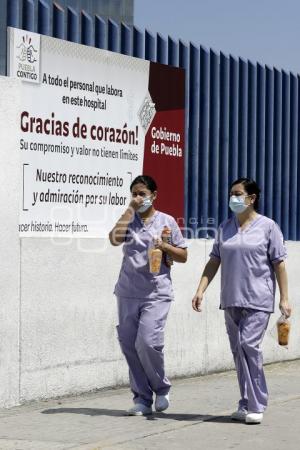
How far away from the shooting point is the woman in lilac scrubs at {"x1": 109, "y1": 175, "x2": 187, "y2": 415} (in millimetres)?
8969

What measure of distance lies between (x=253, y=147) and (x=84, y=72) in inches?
121

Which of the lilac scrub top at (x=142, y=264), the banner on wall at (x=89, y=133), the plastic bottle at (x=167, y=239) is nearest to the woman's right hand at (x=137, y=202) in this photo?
the lilac scrub top at (x=142, y=264)

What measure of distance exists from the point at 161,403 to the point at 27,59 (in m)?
2.97

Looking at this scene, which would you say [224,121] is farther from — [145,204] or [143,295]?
[143,295]

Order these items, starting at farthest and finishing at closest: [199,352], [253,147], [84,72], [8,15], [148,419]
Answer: [253,147] → [199,352] → [84,72] → [8,15] → [148,419]

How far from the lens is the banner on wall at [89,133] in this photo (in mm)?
9977

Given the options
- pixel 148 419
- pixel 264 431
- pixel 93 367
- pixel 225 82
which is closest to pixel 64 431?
pixel 148 419

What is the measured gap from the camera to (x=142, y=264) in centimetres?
899

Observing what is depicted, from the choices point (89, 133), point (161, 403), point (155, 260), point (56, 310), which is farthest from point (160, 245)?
point (89, 133)

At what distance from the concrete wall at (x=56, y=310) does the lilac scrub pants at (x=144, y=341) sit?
1020mm

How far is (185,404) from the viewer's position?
9.85 m

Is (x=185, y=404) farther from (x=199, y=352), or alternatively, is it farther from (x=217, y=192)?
(x=217, y=192)

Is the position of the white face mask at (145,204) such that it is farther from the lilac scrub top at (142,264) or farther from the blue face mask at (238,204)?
the blue face mask at (238,204)

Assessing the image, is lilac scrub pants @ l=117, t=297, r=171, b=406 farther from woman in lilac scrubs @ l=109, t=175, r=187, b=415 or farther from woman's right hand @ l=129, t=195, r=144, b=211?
woman's right hand @ l=129, t=195, r=144, b=211
